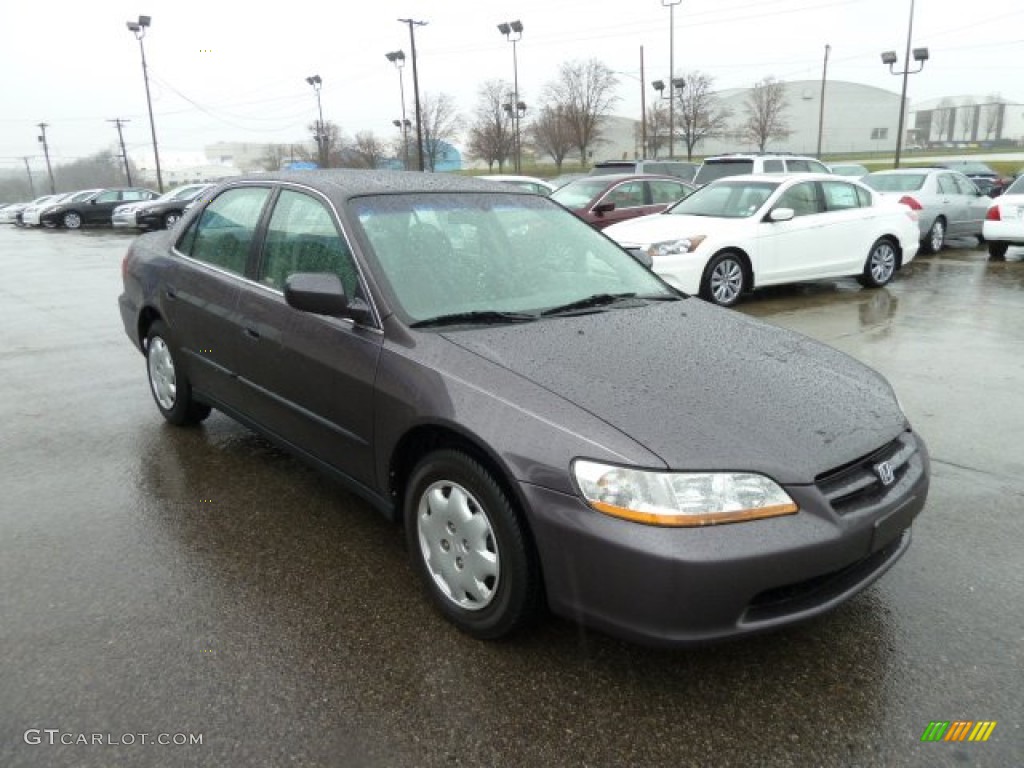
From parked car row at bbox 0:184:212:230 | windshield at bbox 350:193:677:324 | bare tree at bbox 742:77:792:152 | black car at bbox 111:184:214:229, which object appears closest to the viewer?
windshield at bbox 350:193:677:324

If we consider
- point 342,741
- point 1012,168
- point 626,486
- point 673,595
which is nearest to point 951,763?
point 673,595

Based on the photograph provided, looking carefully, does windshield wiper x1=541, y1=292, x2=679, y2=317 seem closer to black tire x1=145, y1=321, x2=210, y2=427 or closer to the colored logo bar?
the colored logo bar

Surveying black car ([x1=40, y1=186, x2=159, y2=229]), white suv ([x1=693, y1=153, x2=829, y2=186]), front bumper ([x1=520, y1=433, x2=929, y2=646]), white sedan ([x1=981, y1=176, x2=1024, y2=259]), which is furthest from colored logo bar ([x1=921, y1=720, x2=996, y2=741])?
black car ([x1=40, y1=186, x2=159, y2=229])

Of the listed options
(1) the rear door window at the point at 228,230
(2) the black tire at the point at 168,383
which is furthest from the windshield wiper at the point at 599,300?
(2) the black tire at the point at 168,383

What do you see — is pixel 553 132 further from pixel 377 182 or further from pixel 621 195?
pixel 377 182

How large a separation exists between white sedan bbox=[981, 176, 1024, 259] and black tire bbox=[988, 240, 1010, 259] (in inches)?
7.3

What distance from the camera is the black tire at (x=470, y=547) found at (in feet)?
8.23

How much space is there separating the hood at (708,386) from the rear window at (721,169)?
12.5 meters

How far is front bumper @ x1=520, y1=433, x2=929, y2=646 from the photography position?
2.19 m

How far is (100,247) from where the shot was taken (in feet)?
66.8

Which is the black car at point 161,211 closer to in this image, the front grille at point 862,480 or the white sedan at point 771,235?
the white sedan at point 771,235

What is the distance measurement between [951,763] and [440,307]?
2.23 metres

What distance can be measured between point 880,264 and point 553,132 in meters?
52.5

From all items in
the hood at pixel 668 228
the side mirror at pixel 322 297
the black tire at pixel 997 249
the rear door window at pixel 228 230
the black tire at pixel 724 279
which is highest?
the rear door window at pixel 228 230
